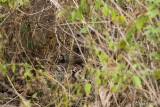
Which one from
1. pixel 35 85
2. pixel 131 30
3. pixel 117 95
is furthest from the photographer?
pixel 35 85

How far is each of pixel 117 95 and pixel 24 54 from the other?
1.53 metres

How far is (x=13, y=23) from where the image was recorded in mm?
3533

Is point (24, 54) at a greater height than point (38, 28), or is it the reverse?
point (38, 28)

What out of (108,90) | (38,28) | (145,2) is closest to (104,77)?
(108,90)

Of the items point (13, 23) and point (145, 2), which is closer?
point (145, 2)

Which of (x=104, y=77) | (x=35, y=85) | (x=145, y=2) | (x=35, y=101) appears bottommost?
(x=35, y=101)

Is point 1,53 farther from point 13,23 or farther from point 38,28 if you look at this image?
point 38,28

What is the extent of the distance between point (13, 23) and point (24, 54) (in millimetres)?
453

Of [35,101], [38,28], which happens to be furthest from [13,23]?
[35,101]

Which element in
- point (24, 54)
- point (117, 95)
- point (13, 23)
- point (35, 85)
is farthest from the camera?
point (24, 54)

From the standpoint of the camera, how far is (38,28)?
150 inches

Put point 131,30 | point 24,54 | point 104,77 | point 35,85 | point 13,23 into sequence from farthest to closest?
point 24,54 < point 13,23 < point 35,85 < point 104,77 < point 131,30

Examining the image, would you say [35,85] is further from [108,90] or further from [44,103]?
[108,90]

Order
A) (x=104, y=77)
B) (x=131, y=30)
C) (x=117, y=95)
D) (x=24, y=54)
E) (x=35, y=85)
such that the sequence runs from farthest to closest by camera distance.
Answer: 1. (x=24, y=54)
2. (x=35, y=85)
3. (x=117, y=95)
4. (x=104, y=77)
5. (x=131, y=30)
